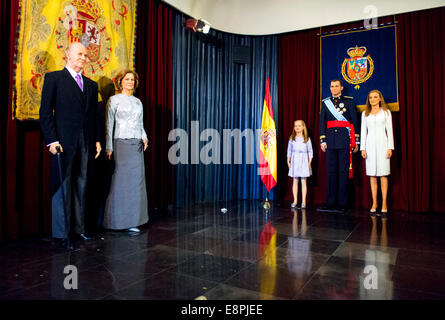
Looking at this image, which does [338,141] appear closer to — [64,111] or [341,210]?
[341,210]

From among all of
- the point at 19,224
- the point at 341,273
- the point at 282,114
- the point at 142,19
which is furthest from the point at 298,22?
the point at 19,224

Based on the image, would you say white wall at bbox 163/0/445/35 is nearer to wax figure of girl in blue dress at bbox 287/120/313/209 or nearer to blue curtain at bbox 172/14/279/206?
blue curtain at bbox 172/14/279/206

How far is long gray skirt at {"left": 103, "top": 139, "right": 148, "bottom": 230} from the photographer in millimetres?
2822

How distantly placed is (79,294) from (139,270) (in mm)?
404

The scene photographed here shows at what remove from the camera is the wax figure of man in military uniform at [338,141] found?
4.06m

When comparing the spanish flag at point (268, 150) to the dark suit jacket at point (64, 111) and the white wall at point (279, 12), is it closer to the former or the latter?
the white wall at point (279, 12)

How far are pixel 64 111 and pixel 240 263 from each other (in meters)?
1.80

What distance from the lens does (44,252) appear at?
221 cm

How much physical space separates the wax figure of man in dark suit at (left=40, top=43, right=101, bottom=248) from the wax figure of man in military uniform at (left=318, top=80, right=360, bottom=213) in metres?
2.95

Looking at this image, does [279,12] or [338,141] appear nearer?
[338,141]

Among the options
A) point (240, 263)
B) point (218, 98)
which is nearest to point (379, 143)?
point (218, 98)

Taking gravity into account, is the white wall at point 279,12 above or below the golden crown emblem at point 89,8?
above

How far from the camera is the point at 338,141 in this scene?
4055 mm

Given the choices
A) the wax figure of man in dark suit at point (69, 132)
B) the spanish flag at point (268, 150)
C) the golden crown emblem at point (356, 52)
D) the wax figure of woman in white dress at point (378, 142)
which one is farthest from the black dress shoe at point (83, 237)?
the golden crown emblem at point (356, 52)
